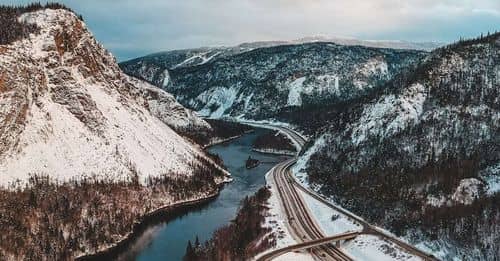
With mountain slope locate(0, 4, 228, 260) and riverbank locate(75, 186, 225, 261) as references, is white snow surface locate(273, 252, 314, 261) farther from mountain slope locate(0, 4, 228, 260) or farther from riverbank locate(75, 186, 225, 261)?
mountain slope locate(0, 4, 228, 260)

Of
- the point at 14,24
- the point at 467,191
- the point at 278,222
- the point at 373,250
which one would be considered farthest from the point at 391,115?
the point at 14,24

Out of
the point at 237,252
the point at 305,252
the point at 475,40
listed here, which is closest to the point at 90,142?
the point at 237,252

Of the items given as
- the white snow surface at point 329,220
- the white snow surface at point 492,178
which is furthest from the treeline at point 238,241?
the white snow surface at point 492,178

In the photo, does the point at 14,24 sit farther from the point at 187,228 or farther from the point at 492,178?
the point at 492,178

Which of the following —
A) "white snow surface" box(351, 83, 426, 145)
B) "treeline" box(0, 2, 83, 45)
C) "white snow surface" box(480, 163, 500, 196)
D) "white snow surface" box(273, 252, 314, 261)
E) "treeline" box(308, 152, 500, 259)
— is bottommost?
"white snow surface" box(273, 252, 314, 261)

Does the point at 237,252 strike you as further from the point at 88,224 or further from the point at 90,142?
the point at 90,142

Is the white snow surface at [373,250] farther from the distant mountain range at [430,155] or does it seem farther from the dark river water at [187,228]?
the dark river water at [187,228]

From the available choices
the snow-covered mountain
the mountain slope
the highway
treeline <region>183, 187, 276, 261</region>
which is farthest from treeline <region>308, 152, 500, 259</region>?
the snow-covered mountain
